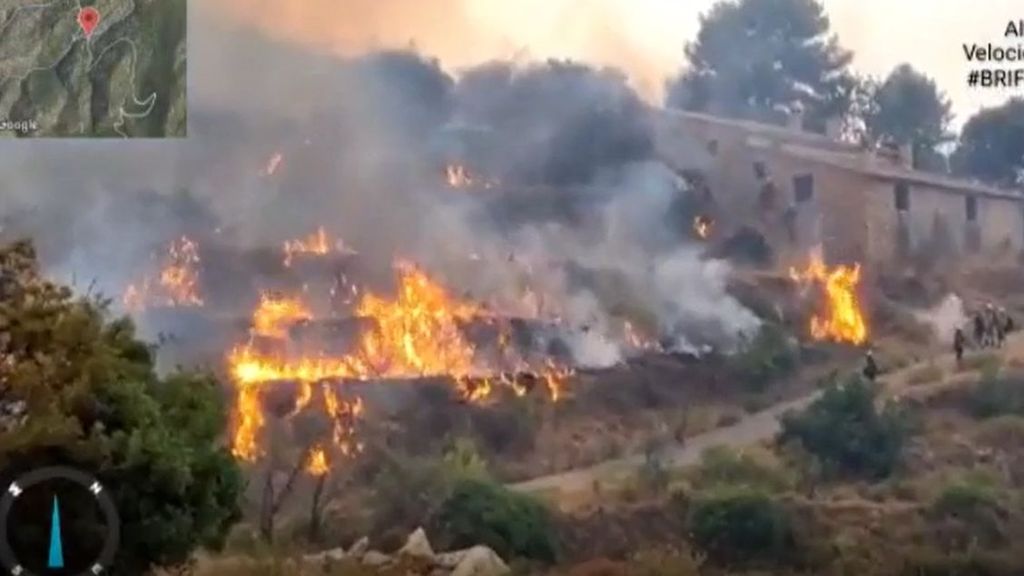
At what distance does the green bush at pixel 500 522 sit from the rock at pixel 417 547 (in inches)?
1.0

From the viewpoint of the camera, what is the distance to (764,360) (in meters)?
2.51

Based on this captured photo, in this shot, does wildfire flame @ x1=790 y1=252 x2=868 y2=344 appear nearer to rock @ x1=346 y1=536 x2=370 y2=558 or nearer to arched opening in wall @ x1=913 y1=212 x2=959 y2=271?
arched opening in wall @ x1=913 y1=212 x2=959 y2=271

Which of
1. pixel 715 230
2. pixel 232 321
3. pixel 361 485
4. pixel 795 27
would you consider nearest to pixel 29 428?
pixel 232 321

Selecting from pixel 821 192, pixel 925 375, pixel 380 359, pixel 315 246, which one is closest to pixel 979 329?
pixel 925 375

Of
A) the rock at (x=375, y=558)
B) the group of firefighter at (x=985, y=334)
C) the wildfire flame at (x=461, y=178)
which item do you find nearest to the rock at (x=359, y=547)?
the rock at (x=375, y=558)

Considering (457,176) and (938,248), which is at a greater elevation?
(457,176)

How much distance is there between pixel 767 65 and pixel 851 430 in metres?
0.61

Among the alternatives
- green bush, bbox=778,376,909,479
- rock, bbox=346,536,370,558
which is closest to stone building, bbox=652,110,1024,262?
green bush, bbox=778,376,909,479

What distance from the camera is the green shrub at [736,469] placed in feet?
8.16

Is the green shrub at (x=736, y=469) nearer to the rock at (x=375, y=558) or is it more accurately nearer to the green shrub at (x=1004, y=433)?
the green shrub at (x=1004, y=433)

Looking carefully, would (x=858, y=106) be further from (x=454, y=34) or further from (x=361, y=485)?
(x=361, y=485)

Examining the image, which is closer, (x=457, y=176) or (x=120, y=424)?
(x=120, y=424)

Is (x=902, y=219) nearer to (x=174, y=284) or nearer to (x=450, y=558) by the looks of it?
(x=450, y=558)

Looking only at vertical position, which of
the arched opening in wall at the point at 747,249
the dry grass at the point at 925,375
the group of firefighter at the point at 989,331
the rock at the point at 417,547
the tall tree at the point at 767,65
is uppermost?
the tall tree at the point at 767,65
